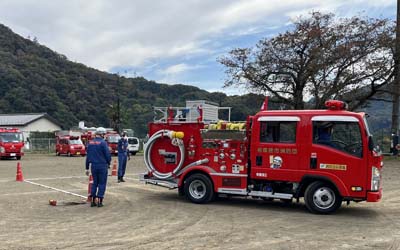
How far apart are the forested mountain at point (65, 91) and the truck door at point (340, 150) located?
6165cm

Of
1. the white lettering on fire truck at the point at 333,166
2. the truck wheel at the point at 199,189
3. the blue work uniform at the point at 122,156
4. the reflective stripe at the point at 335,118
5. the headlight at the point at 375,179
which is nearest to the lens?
the headlight at the point at 375,179

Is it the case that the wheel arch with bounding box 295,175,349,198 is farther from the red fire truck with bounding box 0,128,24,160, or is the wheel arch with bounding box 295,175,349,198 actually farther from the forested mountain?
the forested mountain

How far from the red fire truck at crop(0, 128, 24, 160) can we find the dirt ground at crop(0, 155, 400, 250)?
23007mm

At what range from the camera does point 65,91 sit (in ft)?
278

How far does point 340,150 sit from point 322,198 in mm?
1192

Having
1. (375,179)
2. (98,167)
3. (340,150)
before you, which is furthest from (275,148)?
(98,167)

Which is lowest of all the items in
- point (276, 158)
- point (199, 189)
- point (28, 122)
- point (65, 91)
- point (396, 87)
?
point (199, 189)

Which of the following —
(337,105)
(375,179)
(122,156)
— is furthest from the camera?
(122,156)

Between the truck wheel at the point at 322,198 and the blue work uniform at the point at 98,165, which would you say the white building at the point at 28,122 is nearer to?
the blue work uniform at the point at 98,165

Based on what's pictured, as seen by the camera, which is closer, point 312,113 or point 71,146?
point 312,113

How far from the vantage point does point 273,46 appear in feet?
111

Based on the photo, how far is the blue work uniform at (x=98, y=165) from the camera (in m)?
11.7

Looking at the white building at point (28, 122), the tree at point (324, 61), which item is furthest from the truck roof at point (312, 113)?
the white building at point (28, 122)

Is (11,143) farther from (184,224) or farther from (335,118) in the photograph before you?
(335,118)
